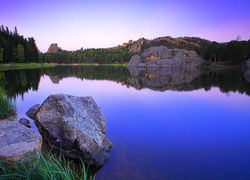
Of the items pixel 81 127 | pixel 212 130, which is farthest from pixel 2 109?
pixel 212 130

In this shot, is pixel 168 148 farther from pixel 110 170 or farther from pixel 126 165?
pixel 110 170

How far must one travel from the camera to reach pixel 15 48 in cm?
7362

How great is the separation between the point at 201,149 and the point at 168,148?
143 centimetres

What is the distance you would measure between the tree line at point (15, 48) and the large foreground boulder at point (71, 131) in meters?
70.5

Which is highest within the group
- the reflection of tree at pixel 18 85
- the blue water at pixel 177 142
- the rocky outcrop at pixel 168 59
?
the rocky outcrop at pixel 168 59

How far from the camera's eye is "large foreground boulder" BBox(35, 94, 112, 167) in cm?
641

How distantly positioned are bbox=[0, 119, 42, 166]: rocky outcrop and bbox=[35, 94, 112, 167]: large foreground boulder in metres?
1.48

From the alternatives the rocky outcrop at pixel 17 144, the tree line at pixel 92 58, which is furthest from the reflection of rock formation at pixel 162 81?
the tree line at pixel 92 58

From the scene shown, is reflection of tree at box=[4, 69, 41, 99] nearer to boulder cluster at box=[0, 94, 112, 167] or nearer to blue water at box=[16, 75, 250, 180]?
blue water at box=[16, 75, 250, 180]

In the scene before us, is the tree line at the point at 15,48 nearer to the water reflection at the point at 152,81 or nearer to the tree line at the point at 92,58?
the water reflection at the point at 152,81

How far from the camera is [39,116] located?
7.25m

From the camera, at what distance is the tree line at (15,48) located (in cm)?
6819

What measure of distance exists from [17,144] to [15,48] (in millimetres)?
83351

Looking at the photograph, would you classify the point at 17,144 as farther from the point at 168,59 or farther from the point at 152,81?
the point at 168,59
